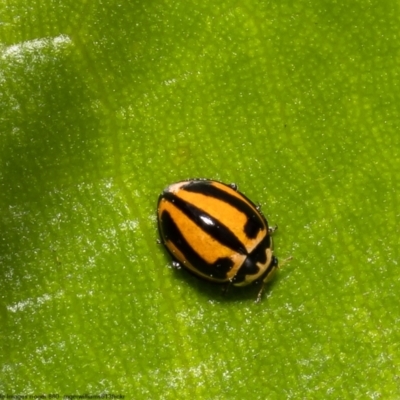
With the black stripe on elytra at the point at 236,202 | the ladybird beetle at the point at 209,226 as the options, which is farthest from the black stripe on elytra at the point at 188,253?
the black stripe on elytra at the point at 236,202

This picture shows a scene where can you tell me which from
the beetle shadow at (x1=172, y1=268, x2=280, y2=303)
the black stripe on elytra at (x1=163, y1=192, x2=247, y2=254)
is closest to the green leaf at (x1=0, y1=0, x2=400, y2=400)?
the beetle shadow at (x1=172, y1=268, x2=280, y2=303)

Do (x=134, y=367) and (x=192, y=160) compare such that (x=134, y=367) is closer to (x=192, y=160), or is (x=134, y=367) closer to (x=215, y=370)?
(x=215, y=370)

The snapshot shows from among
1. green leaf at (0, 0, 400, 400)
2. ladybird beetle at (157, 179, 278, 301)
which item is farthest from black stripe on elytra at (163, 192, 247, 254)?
green leaf at (0, 0, 400, 400)

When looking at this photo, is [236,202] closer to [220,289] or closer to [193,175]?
[193,175]

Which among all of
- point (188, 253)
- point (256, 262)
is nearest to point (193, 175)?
point (188, 253)

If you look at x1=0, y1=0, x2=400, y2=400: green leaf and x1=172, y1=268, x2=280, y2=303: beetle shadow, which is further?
x1=172, y1=268, x2=280, y2=303: beetle shadow

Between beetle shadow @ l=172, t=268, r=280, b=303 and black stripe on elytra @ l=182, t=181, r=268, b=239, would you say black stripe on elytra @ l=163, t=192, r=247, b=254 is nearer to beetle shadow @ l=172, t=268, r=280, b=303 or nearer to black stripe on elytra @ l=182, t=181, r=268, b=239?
black stripe on elytra @ l=182, t=181, r=268, b=239

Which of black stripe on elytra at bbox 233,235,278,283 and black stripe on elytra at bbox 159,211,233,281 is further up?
black stripe on elytra at bbox 159,211,233,281
